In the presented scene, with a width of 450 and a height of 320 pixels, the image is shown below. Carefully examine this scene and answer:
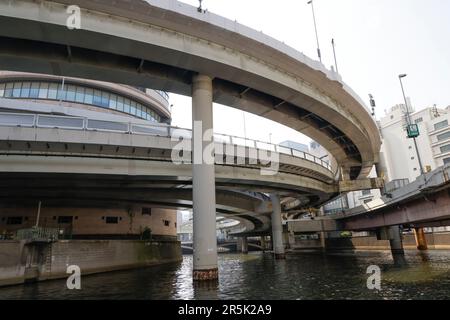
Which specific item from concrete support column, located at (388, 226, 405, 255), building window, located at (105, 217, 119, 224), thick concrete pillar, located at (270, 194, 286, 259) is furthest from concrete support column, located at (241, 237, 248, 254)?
building window, located at (105, 217, 119, 224)

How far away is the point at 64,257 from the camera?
25.0 metres

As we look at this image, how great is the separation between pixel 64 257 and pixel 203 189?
14.3 metres

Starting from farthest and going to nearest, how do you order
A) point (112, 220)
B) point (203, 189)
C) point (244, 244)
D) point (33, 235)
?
1. point (244, 244)
2. point (112, 220)
3. point (33, 235)
4. point (203, 189)

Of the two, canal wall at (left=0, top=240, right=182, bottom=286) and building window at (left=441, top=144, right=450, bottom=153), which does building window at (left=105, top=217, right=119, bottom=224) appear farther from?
building window at (left=441, top=144, right=450, bottom=153)

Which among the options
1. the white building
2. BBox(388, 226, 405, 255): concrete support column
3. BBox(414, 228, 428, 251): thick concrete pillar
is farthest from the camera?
the white building

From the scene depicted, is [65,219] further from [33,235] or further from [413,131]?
[413,131]

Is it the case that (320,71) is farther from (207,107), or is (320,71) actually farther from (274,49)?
(207,107)

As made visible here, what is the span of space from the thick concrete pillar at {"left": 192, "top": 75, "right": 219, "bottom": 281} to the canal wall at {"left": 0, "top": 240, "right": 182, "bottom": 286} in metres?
12.5

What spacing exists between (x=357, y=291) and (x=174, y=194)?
19.5m

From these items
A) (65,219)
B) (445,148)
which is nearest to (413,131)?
(65,219)

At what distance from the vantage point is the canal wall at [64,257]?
69.7ft

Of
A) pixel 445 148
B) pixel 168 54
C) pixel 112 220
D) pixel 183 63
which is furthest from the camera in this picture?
pixel 445 148

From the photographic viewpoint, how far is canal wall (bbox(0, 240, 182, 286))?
69.7 feet
